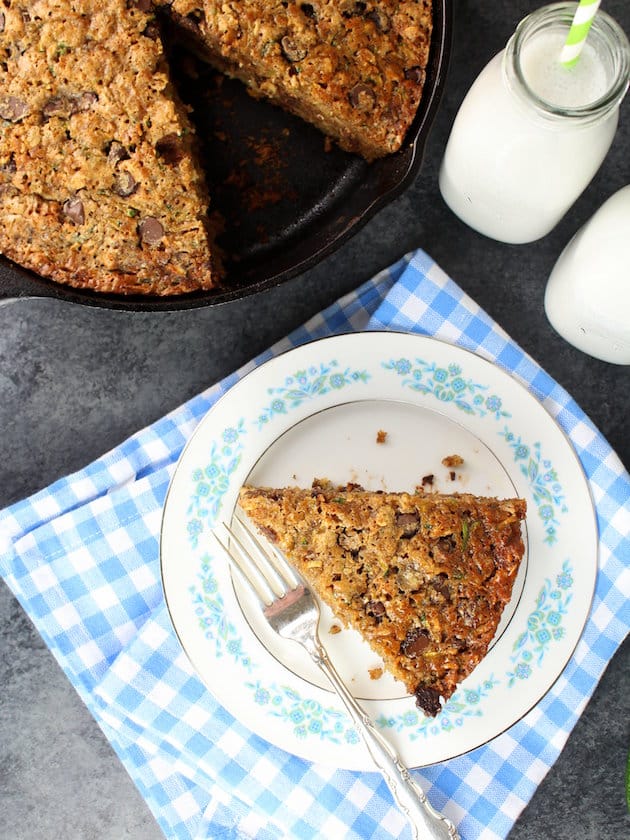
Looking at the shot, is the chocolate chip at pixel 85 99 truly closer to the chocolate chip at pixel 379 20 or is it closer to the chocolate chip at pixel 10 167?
the chocolate chip at pixel 10 167

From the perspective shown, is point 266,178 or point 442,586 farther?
point 266,178

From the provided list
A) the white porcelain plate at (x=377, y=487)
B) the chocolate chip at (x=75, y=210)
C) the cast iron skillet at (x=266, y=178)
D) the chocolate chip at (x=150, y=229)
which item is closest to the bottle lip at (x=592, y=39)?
the cast iron skillet at (x=266, y=178)

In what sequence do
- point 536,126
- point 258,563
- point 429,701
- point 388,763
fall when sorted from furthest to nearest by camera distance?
point 258,563 → point 388,763 → point 429,701 → point 536,126

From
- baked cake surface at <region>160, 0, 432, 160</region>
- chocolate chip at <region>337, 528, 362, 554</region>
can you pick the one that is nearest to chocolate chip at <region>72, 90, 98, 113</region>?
baked cake surface at <region>160, 0, 432, 160</region>

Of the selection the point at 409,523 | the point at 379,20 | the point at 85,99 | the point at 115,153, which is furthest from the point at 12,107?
the point at 409,523

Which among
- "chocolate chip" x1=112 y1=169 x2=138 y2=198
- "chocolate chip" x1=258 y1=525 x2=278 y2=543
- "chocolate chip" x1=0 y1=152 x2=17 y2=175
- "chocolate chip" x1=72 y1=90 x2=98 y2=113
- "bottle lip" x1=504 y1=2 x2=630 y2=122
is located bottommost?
"chocolate chip" x1=258 y1=525 x2=278 y2=543

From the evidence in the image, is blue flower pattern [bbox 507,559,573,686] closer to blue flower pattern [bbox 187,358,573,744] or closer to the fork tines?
blue flower pattern [bbox 187,358,573,744]

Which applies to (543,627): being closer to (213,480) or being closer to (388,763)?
(388,763)
